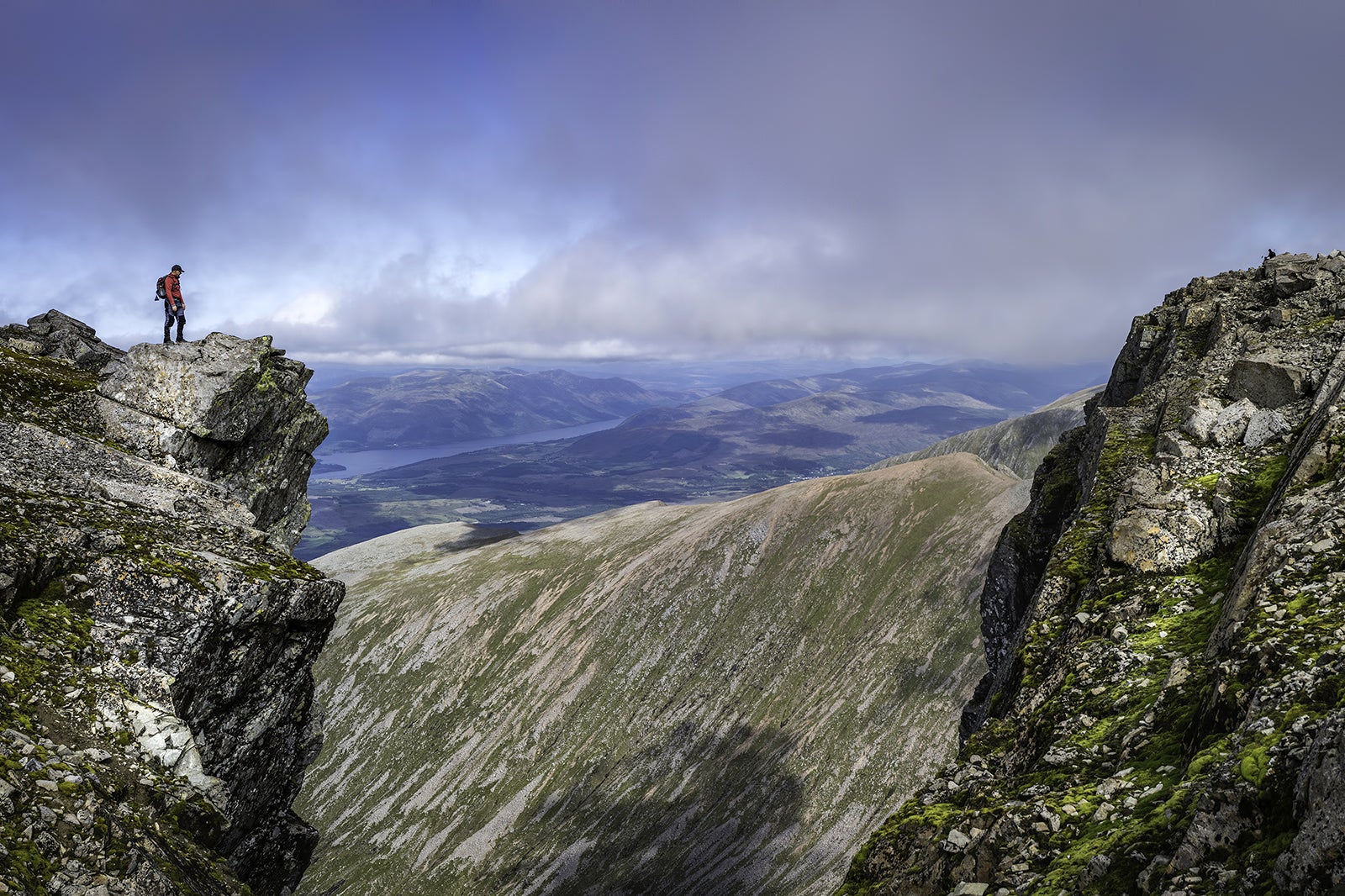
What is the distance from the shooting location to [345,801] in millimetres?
134125

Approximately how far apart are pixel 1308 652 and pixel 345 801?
161 meters

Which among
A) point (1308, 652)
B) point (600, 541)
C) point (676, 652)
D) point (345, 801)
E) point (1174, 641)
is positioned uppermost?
point (1308, 652)

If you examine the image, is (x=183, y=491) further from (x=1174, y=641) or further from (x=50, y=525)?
(x=1174, y=641)

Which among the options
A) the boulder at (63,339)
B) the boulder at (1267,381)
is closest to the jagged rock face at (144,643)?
the boulder at (63,339)

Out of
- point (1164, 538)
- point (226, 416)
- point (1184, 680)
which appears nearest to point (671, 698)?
point (226, 416)

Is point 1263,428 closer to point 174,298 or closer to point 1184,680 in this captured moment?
point 1184,680

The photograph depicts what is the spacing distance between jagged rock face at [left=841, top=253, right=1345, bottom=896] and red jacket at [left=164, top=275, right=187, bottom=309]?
40673 millimetres

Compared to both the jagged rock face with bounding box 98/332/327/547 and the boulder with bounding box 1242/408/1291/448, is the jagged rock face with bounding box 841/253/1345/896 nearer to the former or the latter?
the boulder with bounding box 1242/408/1291/448

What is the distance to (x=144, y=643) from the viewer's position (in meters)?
17.4

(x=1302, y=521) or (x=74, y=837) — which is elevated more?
(x=1302, y=521)

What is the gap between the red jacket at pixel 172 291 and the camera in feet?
115

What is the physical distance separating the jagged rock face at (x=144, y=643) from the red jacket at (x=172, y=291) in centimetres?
507

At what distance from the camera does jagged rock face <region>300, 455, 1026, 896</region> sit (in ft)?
341

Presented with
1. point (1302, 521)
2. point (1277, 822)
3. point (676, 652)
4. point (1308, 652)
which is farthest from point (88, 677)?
point (676, 652)
